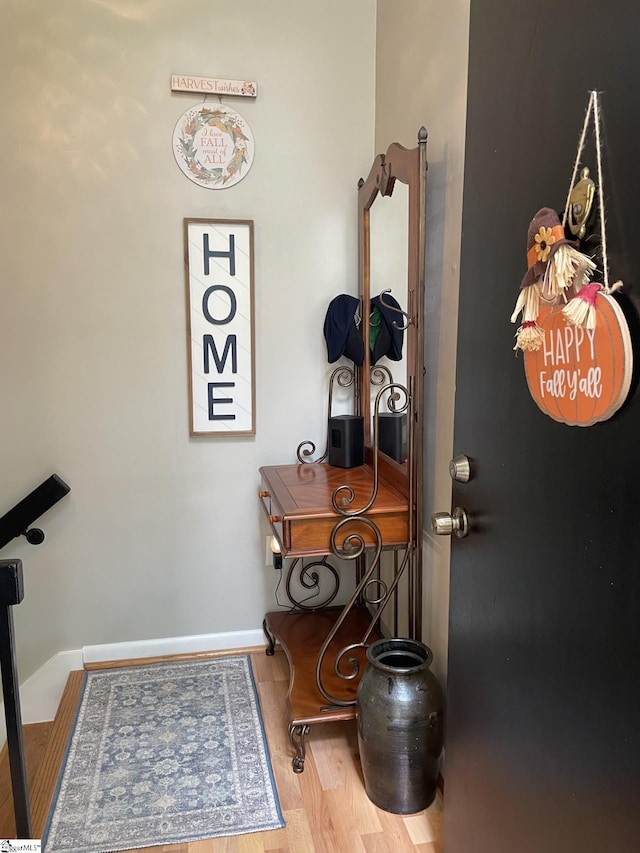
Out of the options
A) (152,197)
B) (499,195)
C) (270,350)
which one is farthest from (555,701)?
(152,197)

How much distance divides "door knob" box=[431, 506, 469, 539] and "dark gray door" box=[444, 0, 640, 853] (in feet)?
0.10

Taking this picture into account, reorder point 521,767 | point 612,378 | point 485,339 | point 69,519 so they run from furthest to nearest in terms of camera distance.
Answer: point 69,519
point 485,339
point 521,767
point 612,378

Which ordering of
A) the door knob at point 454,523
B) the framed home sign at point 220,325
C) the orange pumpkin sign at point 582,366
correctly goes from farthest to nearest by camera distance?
the framed home sign at point 220,325 < the door knob at point 454,523 < the orange pumpkin sign at point 582,366

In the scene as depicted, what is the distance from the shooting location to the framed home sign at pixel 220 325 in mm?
2199

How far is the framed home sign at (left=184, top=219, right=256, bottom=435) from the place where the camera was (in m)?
2.20

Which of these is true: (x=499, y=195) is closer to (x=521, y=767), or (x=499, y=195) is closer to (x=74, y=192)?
(x=521, y=767)

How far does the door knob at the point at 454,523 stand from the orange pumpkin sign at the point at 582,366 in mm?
355

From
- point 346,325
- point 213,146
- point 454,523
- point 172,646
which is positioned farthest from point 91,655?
point 213,146

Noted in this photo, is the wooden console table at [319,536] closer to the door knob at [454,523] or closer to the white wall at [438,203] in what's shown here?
the white wall at [438,203]

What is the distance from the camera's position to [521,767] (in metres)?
1.00

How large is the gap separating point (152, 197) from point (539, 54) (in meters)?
1.57

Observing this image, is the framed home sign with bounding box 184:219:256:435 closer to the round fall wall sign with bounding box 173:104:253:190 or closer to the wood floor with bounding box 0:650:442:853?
the round fall wall sign with bounding box 173:104:253:190

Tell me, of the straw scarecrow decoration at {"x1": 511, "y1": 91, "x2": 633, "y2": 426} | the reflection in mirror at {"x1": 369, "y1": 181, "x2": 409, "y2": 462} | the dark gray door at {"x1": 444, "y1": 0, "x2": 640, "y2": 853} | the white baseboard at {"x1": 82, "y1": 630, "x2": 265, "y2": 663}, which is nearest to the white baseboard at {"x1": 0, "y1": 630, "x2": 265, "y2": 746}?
the white baseboard at {"x1": 82, "y1": 630, "x2": 265, "y2": 663}

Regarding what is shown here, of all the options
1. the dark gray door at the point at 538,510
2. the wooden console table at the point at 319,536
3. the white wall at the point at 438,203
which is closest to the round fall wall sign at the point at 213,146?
the white wall at the point at 438,203
